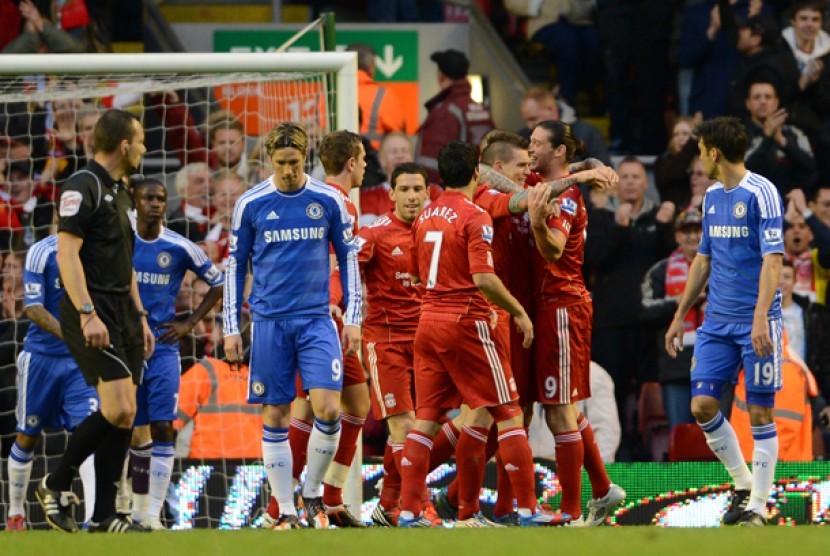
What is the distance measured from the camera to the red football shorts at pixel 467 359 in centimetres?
830

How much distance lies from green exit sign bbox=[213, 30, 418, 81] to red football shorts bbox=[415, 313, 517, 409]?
7.46 m

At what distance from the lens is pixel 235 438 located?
11.3 metres

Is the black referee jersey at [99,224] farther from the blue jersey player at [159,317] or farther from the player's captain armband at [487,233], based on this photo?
the blue jersey player at [159,317]

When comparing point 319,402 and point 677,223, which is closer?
point 319,402

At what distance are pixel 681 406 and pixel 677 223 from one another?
142 centimetres

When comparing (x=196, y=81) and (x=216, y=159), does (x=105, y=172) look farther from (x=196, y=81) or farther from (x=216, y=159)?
(x=216, y=159)

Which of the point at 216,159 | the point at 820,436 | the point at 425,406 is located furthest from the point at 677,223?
the point at 425,406

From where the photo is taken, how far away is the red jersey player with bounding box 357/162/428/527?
9508 millimetres

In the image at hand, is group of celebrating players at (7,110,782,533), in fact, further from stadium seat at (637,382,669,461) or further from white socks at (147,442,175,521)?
stadium seat at (637,382,669,461)

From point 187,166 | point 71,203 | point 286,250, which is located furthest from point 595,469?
point 187,166

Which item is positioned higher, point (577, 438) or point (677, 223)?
point (677, 223)

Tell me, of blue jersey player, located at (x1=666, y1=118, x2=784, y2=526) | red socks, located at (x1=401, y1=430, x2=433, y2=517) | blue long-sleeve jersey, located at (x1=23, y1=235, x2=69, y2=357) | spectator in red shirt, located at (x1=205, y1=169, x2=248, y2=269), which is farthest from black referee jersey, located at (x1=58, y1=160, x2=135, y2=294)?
spectator in red shirt, located at (x1=205, y1=169, x2=248, y2=269)

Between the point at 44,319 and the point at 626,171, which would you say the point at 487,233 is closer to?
the point at 44,319

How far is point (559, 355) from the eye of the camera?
8.69 metres
